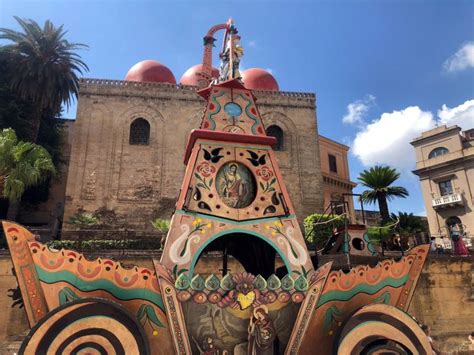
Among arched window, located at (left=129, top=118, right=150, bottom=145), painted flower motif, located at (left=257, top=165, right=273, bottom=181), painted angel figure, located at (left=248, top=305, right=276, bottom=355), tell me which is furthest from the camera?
arched window, located at (left=129, top=118, right=150, bottom=145)

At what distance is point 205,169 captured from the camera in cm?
747

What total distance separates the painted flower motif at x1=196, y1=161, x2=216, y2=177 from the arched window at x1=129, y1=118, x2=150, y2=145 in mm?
21162

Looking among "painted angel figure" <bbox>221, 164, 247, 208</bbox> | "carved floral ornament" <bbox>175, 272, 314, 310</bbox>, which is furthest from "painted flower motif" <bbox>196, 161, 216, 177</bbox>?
"carved floral ornament" <bbox>175, 272, 314, 310</bbox>

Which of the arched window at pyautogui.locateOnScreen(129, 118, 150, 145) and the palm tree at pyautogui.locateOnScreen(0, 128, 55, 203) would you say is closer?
the palm tree at pyautogui.locateOnScreen(0, 128, 55, 203)

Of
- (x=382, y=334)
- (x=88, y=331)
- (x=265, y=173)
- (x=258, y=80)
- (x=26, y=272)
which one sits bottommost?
(x=382, y=334)

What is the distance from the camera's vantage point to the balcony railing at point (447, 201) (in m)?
32.1

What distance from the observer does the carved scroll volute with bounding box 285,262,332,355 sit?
6.49m

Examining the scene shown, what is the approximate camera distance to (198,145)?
7.70 metres

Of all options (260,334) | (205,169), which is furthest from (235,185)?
(260,334)

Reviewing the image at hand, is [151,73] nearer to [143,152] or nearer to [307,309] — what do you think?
[143,152]

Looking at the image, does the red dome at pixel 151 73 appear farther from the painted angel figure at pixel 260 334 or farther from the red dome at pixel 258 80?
the painted angel figure at pixel 260 334

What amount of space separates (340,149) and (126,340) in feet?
112

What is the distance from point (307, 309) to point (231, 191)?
2.61 m

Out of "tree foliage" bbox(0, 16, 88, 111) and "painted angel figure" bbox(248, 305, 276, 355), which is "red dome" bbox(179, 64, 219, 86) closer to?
"tree foliage" bbox(0, 16, 88, 111)
